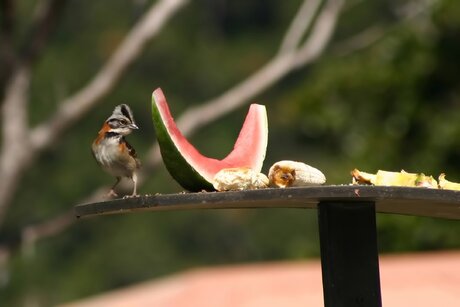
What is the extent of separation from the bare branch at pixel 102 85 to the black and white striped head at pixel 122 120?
7.05 meters

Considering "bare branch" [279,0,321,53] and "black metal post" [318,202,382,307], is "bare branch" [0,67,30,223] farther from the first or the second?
"black metal post" [318,202,382,307]

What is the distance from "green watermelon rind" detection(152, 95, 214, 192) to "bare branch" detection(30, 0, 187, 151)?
7200 millimetres

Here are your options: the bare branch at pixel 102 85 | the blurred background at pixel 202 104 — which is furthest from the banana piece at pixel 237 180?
the bare branch at pixel 102 85

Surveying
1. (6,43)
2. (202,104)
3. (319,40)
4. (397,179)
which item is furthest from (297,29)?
(202,104)

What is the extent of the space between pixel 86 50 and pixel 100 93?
73.9 feet

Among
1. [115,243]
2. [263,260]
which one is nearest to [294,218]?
[263,260]

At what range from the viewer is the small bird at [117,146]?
2654 millimetres

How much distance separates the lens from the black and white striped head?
264 centimetres

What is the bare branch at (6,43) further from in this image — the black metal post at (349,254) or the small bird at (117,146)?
the black metal post at (349,254)

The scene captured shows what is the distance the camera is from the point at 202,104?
26.6 meters

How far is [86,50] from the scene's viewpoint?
1261 inches

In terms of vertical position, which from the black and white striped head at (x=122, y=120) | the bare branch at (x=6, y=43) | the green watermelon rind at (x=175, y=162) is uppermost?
the bare branch at (x=6, y=43)

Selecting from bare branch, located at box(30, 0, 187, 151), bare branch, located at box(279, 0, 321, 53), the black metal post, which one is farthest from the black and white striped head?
bare branch, located at box(279, 0, 321, 53)

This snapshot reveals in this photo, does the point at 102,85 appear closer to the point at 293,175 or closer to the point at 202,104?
the point at 293,175
